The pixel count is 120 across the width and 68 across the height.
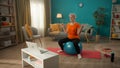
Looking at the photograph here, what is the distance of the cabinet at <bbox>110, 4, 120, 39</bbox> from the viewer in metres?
6.26

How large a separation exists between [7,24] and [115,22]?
4.93 meters

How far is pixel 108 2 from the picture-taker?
6.50 meters

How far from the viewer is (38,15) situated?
21.9 ft

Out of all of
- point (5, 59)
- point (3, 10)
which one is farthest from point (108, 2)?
point (5, 59)

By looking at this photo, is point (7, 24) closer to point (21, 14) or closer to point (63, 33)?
point (21, 14)

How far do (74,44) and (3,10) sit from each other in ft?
9.73

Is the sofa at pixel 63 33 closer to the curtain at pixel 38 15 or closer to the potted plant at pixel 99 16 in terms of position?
the potted plant at pixel 99 16

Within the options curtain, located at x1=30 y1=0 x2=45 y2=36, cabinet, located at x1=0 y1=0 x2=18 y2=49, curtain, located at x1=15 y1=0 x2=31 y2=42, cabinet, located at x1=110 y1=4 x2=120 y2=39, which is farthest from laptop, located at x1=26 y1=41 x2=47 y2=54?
cabinet, located at x1=110 y1=4 x2=120 y2=39

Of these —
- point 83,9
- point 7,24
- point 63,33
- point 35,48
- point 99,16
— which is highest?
point 83,9

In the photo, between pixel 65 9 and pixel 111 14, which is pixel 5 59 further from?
pixel 111 14

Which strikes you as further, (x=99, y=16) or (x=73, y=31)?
(x=99, y=16)

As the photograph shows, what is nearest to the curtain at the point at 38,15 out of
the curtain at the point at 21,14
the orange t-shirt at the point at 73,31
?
the curtain at the point at 21,14

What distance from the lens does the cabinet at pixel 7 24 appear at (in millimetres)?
4555

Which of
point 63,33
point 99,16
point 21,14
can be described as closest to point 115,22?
point 99,16
